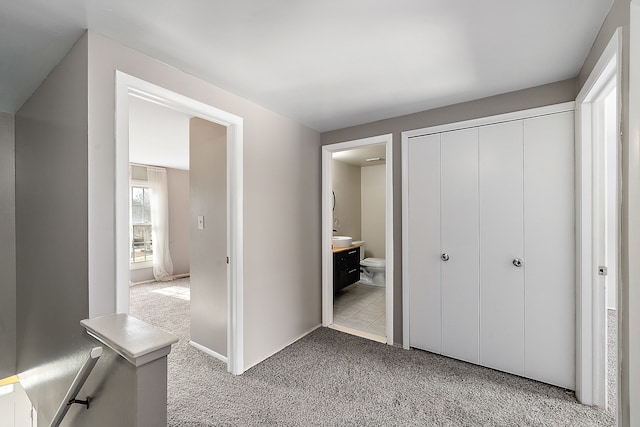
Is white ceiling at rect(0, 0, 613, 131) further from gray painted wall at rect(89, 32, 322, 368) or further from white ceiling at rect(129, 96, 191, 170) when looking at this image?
white ceiling at rect(129, 96, 191, 170)

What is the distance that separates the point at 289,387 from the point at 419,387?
0.99m

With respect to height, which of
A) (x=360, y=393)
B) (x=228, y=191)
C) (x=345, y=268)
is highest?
(x=228, y=191)

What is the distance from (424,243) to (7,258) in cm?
393

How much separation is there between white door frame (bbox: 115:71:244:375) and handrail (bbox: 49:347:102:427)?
0.36m

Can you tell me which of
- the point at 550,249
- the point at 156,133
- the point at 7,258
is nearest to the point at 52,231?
the point at 7,258

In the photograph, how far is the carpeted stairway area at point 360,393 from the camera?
5.87 ft

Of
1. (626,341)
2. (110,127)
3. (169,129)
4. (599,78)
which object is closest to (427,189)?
(599,78)

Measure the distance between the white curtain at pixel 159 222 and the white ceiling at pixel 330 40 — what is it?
3569 mm

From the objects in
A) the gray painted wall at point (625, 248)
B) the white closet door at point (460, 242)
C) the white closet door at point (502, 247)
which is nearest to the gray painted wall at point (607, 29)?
the gray painted wall at point (625, 248)

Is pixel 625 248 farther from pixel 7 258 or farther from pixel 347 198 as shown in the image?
pixel 7 258

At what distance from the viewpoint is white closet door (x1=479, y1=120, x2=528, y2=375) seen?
222 centimetres

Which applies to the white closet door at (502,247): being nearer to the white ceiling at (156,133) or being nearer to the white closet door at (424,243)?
the white closet door at (424,243)

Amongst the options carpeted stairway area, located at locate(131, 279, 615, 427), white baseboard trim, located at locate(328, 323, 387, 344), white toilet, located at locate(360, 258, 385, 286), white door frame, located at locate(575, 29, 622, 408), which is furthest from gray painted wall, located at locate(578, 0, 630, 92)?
white toilet, located at locate(360, 258, 385, 286)

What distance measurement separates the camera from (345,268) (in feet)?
14.2
